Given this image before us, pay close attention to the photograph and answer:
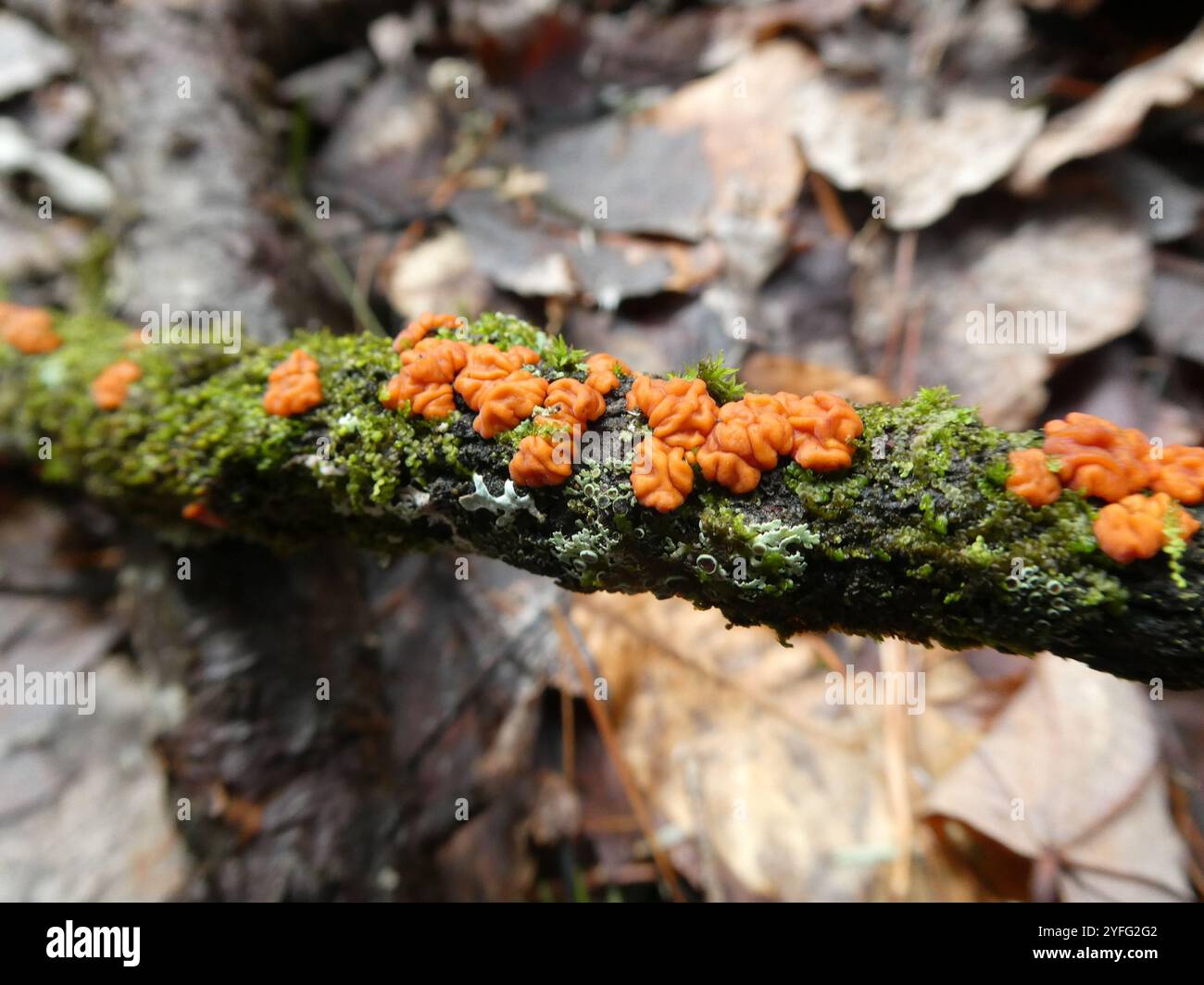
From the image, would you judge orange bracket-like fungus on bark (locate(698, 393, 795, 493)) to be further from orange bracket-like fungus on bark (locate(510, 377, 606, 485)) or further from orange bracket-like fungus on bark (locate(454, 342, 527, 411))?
orange bracket-like fungus on bark (locate(454, 342, 527, 411))

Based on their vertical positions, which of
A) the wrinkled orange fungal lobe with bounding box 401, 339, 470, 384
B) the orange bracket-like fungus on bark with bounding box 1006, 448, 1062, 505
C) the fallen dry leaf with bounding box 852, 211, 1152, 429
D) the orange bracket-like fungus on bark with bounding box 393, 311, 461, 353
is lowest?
the orange bracket-like fungus on bark with bounding box 1006, 448, 1062, 505

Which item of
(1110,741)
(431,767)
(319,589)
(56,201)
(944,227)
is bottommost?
(431,767)

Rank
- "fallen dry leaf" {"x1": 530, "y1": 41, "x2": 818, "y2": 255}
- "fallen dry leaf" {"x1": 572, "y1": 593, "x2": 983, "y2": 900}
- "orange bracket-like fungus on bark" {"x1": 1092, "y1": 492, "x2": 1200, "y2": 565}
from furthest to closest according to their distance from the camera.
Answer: "fallen dry leaf" {"x1": 530, "y1": 41, "x2": 818, "y2": 255}, "fallen dry leaf" {"x1": 572, "y1": 593, "x2": 983, "y2": 900}, "orange bracket-like fungus on bark" {"x1": 1092, "y1": 492, "x2": 1200, "y2": 565}

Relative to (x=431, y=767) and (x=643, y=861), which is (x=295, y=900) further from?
(x=643, y=861)

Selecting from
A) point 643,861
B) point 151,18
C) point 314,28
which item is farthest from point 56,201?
point 643,861

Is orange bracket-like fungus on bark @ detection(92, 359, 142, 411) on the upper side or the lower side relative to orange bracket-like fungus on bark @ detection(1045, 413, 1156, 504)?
upper

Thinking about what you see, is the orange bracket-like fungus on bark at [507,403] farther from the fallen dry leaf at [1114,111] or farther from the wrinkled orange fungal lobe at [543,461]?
the fallen dry leaf at [1114,111]

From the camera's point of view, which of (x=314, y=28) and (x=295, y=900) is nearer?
(x=295, y=900)

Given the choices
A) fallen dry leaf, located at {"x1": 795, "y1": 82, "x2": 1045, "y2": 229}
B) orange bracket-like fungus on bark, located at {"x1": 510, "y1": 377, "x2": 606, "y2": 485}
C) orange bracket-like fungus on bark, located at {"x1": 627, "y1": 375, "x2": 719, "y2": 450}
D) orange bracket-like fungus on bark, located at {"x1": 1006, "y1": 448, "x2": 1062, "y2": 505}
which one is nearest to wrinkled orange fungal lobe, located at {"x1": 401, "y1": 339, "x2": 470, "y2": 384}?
orange bracket-like fungus on bark, located at {"x1": 510, "y1": 377, "x2": 606, "y2": 485}
